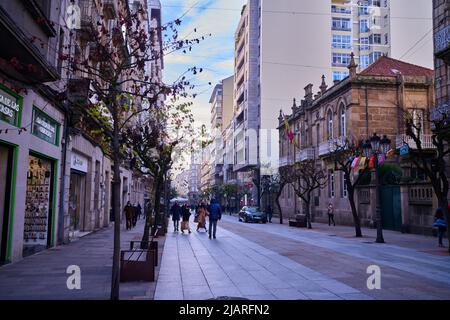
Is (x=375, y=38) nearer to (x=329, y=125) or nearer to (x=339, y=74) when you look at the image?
(x=339, y=74)

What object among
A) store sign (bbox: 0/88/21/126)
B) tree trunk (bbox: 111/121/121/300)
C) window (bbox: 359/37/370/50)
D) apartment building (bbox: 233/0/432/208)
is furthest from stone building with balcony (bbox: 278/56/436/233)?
window (bbox: 359/37/370/50)

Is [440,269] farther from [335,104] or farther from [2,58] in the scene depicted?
[335,104]

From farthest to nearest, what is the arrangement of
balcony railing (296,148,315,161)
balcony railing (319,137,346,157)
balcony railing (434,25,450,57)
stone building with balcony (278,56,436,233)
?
balcony railing (296,148,315,161), balcony railing (319,137,346,157), stone building with balcony (278,56,436,233), balcony railing (434,25,450,57)

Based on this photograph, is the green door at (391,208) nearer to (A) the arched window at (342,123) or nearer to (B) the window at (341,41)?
(A) the arched window at (342,123)

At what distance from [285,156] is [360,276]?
42700 millimetres

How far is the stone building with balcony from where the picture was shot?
24.6 metres

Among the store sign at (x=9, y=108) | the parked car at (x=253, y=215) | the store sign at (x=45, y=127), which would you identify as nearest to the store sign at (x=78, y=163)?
the store sign at (x=45, y=127)

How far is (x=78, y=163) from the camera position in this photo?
1962 cm

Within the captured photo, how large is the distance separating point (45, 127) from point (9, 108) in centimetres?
323

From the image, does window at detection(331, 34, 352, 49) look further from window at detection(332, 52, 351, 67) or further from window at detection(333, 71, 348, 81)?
window at detection(333, 71, 348, 81)

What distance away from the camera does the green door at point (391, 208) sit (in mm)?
25888

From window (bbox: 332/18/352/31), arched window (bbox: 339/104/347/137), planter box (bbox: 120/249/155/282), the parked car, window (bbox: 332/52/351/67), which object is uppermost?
window (bbox: 332/18/352/31)

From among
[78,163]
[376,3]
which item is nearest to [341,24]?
[376,3]
